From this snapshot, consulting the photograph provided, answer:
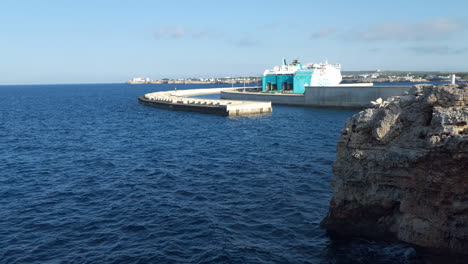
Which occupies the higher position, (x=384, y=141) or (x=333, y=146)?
(x=384, y=141)

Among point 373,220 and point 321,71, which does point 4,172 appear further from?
point 321,71

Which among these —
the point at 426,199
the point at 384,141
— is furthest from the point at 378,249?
the point at 384,141

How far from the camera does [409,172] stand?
510 inches

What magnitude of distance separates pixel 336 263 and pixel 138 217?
10.1m

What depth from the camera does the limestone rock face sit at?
12.0 meters

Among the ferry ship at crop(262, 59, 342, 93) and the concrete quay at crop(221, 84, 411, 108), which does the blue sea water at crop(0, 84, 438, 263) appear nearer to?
the concrete quay at crop(221, 84, 411, 108)

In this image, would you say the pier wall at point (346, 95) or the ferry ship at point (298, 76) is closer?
the pier wall at point (346, 95)

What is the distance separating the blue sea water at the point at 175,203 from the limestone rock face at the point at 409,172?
0.95m

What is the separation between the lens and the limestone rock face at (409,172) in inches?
473

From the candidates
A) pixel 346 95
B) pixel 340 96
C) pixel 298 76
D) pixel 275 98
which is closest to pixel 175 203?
pixel 346 95

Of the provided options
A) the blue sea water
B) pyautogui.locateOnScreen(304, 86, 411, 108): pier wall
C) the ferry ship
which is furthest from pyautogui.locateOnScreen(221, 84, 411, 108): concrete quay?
the blue sea water

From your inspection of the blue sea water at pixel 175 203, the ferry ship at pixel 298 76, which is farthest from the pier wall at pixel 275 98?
the blue sea water at pixel 175 203

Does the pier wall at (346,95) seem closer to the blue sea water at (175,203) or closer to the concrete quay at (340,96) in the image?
the concrete quay at (340,96)

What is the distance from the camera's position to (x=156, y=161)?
3042cm
